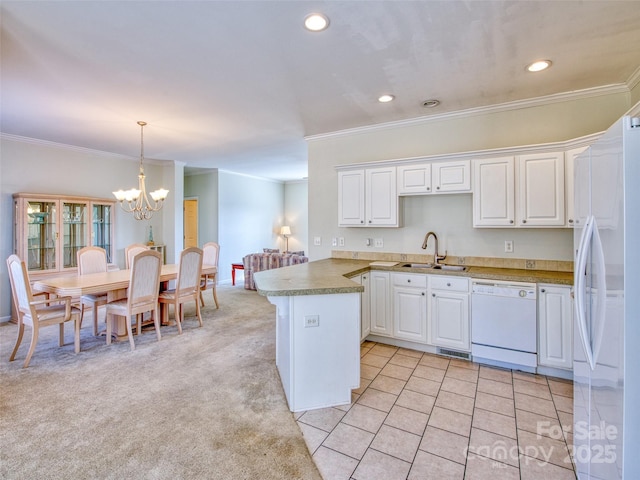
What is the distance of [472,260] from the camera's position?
3480mm

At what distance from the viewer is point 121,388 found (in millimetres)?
2652

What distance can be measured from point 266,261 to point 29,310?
12.2 ft

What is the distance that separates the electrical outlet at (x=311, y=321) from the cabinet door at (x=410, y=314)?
52.8 inches

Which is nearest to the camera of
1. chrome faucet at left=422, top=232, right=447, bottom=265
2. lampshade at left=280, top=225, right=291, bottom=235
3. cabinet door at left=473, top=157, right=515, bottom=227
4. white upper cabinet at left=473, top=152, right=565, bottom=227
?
white upper cabinet at left=473, top=152, right=565, bottom=227

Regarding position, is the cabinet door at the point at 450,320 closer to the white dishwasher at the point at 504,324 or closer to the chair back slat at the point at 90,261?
the white dishwasher at the point at 504,324

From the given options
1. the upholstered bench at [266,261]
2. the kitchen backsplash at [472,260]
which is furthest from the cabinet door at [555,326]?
the upholstered bench at [266,261]

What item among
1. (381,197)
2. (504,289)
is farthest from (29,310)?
(504,289)

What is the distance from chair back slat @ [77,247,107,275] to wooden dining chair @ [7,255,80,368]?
2.72ft

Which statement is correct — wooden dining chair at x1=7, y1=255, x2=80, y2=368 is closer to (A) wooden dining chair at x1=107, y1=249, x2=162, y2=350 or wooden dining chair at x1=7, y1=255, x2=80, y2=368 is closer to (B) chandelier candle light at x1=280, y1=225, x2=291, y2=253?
(A) wooden dining chair at x1=107, y1=249, x2=162, y2=350

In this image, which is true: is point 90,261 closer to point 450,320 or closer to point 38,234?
point 38,234

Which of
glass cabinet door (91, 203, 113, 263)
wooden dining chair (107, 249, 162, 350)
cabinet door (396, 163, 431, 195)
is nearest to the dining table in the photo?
wooden dining chair (107, 249, 162, 350)

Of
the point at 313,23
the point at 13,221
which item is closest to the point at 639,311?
the point at 313,23

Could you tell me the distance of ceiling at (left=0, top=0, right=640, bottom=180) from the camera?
Answer: 190cm

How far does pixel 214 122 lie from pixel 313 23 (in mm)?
2309
